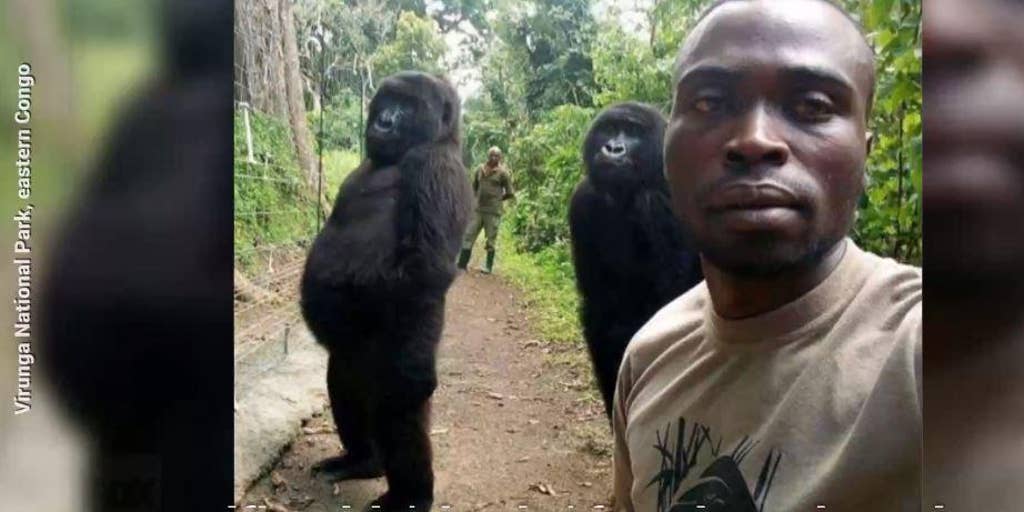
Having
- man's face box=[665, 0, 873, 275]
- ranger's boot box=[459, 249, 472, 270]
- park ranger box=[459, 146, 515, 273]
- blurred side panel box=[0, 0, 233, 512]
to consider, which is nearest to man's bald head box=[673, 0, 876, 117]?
man's face box=[665, 0, 873, 275]

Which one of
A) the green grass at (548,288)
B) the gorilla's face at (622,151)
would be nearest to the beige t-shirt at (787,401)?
the green grass at (548,288)

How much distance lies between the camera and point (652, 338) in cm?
148

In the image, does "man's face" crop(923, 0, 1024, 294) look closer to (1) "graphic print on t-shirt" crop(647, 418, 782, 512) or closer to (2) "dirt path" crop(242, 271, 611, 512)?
(1) "graphic print on t-shirt" crop(647, 418, 782, 512)

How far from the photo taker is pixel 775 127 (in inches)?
53.3

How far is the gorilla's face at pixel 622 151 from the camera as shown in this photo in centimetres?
148

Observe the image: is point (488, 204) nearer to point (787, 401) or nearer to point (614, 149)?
point (614, 149)

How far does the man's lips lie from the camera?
1.36 metres

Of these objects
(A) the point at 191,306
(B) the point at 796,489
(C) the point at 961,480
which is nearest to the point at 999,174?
(C) the point at 961,480

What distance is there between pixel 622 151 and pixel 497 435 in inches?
21.3

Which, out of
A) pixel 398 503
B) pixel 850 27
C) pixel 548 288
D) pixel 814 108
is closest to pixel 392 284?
pixel 548 288

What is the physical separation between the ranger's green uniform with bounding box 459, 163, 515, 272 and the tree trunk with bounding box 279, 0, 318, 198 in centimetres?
29

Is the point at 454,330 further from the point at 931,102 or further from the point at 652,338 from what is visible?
the point at 931,102

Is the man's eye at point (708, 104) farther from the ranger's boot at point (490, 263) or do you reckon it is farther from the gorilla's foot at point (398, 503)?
the gorilla's foot at point (398, 503)

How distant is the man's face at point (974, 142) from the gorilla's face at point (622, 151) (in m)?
0.46
